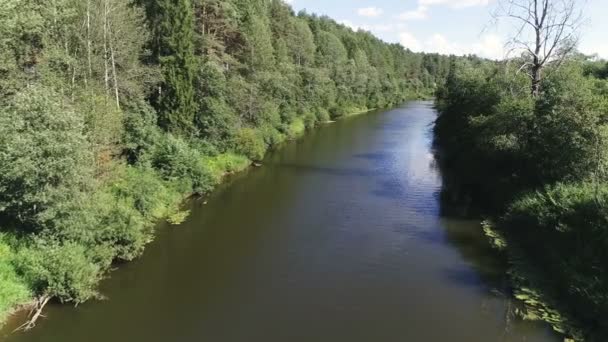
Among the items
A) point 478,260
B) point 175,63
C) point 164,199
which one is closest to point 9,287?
point 164,199

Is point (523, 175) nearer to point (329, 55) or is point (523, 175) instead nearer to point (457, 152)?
point (457, 152)

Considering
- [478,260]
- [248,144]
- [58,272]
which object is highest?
[248,144]

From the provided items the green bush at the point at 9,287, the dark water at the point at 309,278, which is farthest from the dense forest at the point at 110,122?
the dark water at the point at 309,278

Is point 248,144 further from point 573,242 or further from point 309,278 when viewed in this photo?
point 573,242

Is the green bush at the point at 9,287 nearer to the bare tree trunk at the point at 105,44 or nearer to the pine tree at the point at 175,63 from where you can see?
the bare tree trunk at the point at 105,44

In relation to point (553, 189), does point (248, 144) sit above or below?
above

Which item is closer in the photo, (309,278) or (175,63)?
(309,278)

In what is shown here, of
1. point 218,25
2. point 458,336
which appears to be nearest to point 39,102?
point 458,336

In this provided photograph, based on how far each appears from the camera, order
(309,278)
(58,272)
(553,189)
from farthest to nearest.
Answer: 1. (553,189)
2. (309,278)
3. (58,272)
